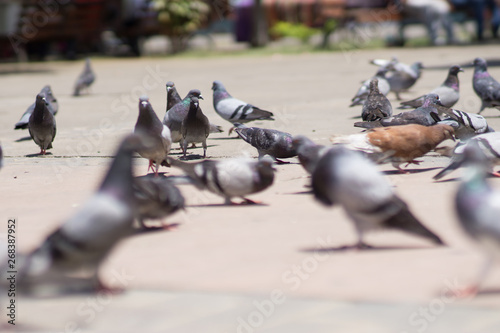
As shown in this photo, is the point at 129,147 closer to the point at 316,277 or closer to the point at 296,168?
the point at 316,277

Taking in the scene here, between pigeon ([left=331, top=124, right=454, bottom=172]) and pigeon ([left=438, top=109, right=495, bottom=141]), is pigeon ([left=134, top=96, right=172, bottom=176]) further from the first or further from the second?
pigeon ([left=438, top=109, right=495, bottom=141])

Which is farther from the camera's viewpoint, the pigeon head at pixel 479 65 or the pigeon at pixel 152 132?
the pigeon head at pixel 479 65

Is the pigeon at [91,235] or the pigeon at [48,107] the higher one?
the pigeon at [91,235]

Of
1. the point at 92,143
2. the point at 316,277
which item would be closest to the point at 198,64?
the point at 92,143

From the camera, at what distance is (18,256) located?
13.8 ft

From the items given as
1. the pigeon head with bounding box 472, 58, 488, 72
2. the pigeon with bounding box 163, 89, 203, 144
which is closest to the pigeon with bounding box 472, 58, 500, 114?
the pigeon head with bounding box 472, 58, 488, 72

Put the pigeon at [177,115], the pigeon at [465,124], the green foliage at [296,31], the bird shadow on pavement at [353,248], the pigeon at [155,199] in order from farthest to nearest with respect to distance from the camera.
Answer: the green foliage at [296,31] < the pigeon at [177,115] < the pigeon at [465,124] < the pigeon at [155,199] < the bird shadow on pavement at [353,248]

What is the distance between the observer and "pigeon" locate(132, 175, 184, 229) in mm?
5461

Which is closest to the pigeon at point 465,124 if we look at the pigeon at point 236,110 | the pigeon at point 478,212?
the pigeon at point 236,110

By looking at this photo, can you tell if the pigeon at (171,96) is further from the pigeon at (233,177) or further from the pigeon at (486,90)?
the pigeon at (486,90)

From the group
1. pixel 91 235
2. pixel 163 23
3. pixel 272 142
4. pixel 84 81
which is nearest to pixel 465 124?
pixel 272 142

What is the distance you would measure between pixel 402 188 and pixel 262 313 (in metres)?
3.08

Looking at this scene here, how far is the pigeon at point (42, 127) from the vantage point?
30.9ft

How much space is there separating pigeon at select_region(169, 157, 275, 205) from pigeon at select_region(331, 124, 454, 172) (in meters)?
1.05
